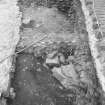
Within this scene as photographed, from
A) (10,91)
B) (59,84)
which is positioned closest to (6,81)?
(10,91)

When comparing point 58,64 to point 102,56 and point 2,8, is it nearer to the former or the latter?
point 102,56

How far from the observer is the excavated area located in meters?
4.89

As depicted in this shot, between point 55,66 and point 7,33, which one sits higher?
point 7,33

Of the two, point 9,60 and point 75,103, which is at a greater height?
point 9,60

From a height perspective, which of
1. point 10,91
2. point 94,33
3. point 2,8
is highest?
point 2,8

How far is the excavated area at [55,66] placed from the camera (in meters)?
4.89

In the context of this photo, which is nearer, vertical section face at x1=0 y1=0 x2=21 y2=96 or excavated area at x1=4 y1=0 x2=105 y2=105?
excavated area at x1=4 y1=0 x2=105 y2=105

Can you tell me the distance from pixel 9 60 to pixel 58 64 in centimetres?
140

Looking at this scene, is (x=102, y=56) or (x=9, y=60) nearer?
(x=102, y=56)

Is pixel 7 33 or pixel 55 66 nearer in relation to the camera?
pixel 55 66

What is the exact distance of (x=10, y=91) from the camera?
4.91 m

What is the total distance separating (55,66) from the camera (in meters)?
5.72

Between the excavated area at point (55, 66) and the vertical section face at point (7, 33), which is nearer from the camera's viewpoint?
the excavated area at point (55, 66)

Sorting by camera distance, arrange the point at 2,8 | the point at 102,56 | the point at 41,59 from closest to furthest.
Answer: the point at 102,56 → the point at 41,59 → the point at 2,8
